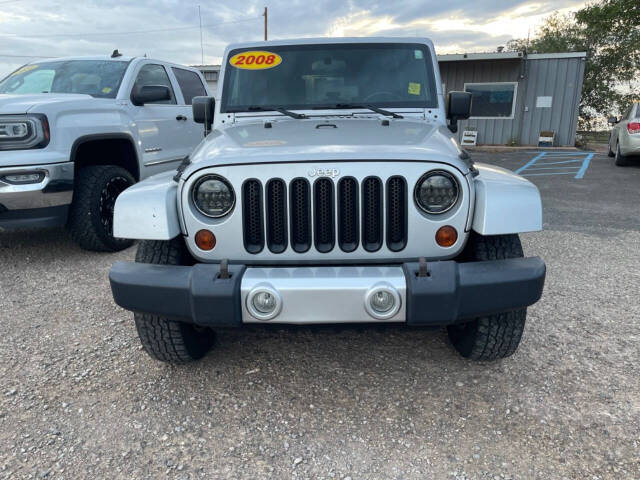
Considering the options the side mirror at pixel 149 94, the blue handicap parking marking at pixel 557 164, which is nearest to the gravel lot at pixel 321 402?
the side mirror at pixel 149 94

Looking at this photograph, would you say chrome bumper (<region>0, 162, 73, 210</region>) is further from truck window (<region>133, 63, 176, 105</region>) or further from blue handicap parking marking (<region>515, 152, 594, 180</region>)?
blue handicap parking marking (<region>515, 152, 594, 180</region>)

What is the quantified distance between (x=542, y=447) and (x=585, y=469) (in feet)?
0.57

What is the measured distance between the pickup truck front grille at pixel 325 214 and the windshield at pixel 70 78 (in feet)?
11.5

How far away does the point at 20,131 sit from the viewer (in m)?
3.91

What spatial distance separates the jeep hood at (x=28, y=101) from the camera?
3.92 metres

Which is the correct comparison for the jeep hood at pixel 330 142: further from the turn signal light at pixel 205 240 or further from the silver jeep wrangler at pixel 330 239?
the turn signal light at pixel 205 240

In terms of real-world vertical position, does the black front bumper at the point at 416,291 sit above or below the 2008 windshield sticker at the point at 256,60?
below

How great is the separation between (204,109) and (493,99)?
47.7 ft

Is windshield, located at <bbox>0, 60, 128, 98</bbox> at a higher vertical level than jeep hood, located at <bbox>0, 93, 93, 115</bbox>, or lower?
higher

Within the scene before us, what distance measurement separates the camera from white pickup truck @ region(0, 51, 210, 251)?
3.94m

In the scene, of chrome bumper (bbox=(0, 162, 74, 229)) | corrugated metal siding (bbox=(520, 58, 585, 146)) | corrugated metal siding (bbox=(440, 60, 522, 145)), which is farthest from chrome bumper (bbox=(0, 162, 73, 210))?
corrugated metal siding (bbox=(520, 58, 585, 146))

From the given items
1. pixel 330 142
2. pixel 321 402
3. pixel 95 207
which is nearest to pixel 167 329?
pixel 321 402

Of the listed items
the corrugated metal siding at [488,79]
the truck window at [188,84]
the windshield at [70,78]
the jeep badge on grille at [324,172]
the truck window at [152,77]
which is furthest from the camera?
the corrugated metal siding at [488,79]

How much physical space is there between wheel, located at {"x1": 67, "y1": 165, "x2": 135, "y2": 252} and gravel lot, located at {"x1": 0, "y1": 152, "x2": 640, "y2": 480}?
98cm
